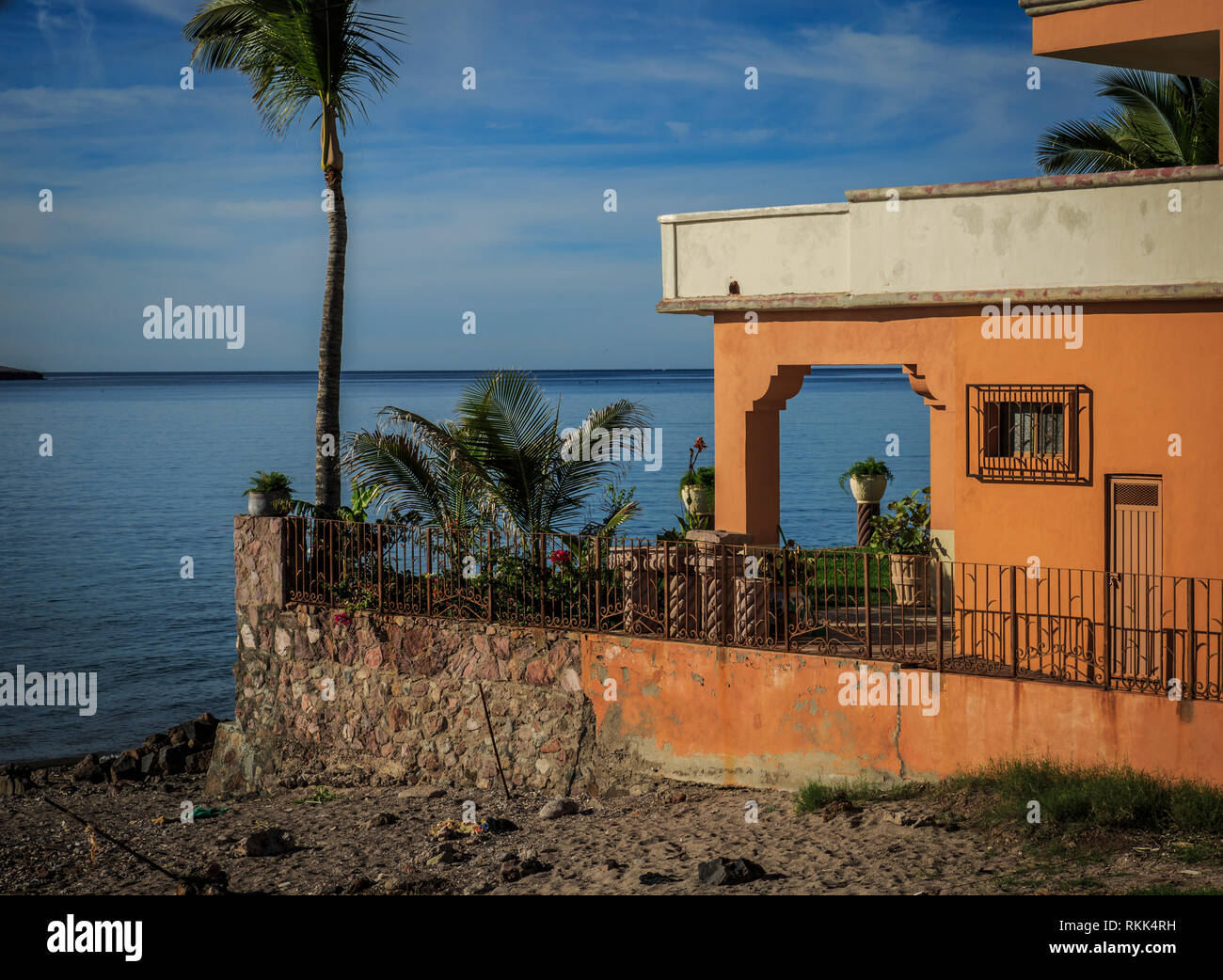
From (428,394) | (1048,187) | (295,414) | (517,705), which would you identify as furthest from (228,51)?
(428,394)

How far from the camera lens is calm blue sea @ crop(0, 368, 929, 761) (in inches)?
1110

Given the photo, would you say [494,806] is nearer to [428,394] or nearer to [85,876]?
[85,876]

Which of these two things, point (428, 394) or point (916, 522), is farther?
point (428, 394)

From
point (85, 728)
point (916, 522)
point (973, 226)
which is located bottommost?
point (85, 728)

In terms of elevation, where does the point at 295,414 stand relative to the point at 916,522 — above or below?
above

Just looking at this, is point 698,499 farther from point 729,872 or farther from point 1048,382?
point 729,872

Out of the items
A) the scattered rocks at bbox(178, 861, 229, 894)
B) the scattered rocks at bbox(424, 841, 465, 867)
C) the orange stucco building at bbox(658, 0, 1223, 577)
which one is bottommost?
the scattered rocks at bbox(178, 861, 229, 894)

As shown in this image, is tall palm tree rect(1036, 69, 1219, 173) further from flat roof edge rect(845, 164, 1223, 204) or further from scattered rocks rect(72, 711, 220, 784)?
scattered rocks rect(72, 711, 220, 784)

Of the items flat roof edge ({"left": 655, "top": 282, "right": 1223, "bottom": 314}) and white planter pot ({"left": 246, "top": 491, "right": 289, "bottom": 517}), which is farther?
white planter pot ({"left": 246, "top": 491, "right": 289, "bottom": 517})

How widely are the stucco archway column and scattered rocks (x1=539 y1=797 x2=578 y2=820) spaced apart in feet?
12.9

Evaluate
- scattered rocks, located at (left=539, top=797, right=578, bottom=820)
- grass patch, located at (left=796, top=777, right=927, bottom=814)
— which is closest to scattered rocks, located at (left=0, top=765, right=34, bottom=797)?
scattered rocks, located at (left=539, top=797, right=578, bottom=820)
